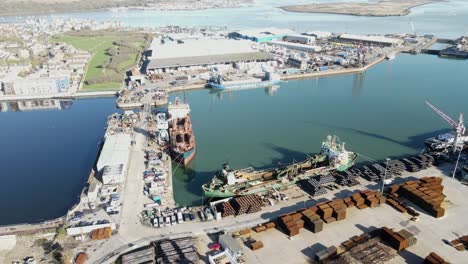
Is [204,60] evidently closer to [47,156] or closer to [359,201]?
[47,156]

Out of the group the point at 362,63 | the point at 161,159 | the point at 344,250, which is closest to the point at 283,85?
the point at 362,63

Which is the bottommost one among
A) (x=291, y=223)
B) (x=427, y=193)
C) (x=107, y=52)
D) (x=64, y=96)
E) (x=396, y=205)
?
(x=64, y=96)

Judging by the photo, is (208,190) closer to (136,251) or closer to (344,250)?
(136,251)

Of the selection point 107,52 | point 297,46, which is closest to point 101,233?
point 107,52

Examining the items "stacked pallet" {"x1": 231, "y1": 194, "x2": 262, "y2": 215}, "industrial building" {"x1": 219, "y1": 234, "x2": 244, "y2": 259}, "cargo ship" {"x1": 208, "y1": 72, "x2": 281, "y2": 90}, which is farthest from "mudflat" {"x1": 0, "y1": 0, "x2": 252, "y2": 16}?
"industrial building" {"x1": 219, "y1": 234, "x2": 244, "y2": 259}

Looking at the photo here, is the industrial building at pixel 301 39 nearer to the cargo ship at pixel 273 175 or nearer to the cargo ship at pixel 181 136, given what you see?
the cargo ship at pixel 181 136

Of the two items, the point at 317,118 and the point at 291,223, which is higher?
the point at 291,223

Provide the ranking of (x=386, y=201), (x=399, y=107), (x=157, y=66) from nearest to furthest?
(x=386, y=201) < (x=399, y=107) < (x=157, y=66)
